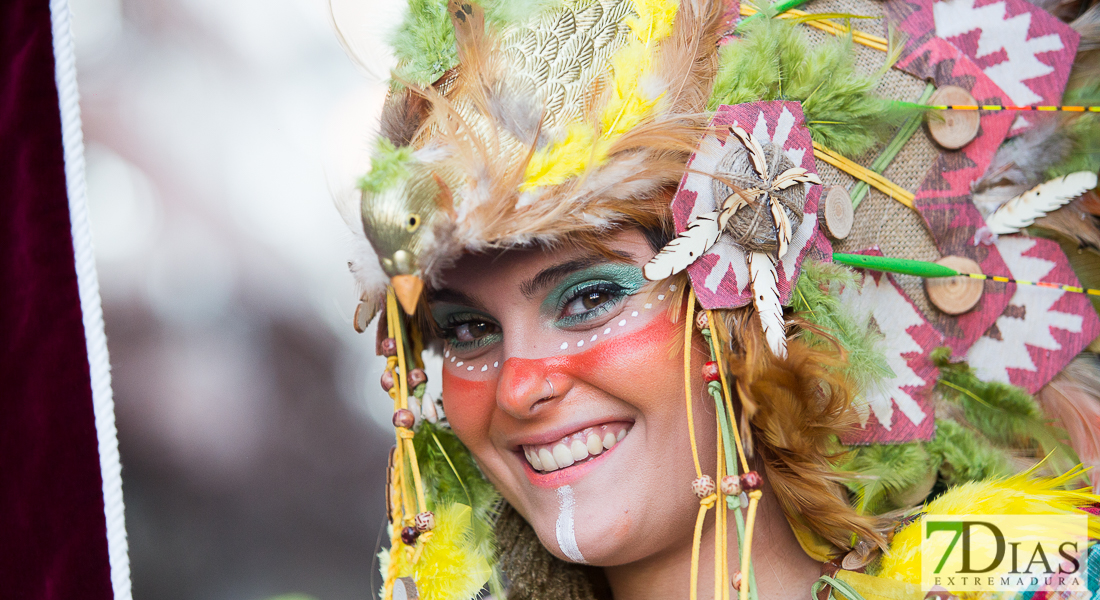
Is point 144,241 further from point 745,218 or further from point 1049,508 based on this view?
point 1049,508

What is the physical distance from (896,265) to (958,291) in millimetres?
145

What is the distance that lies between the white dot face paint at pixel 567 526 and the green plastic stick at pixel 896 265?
57cm

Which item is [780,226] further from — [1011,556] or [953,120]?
[1011,556]

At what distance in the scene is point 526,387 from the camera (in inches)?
39.6

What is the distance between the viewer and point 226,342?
201 centimetres

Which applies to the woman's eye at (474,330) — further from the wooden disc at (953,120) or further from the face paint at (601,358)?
the wooden disc at (953,120)

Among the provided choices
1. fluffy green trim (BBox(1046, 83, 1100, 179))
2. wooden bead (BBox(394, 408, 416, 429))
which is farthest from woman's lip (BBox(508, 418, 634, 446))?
fluffy green trim (BBox(1046, 83, 1100, 179))

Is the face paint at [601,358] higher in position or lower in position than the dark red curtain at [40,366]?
lower

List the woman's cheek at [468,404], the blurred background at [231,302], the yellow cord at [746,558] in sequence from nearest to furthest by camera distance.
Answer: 1. the yellow cord at [746,558]
2. the woman's cheek at [468,404]
3. the blurred background at [231,302]

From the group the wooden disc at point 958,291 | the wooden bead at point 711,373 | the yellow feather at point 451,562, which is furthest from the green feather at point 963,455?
the yellow feather at point 451,562

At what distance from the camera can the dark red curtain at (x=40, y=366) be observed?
4.16 ft

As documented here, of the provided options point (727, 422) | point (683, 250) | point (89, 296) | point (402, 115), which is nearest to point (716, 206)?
point (683, 250)

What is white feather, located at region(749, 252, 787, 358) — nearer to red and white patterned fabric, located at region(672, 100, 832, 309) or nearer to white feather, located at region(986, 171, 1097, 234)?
red and white patterned fabric, located at region(672, 100, 832, 309)

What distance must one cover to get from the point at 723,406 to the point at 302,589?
1554 millimetres
